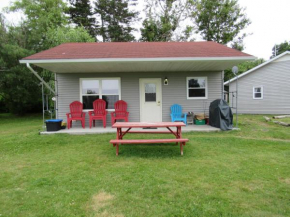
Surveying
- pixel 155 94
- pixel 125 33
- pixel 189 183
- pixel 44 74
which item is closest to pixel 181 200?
pixel 189 183

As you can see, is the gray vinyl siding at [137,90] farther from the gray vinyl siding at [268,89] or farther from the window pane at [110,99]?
the gray vinyl siding at [268,89]

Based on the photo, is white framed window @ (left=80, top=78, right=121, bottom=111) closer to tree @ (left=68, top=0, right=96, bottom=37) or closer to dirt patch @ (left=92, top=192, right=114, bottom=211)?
dirt patch @ (left=92, top=192, right=114, bottom=211)

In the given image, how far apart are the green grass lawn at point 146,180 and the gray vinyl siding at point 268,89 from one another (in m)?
8.84

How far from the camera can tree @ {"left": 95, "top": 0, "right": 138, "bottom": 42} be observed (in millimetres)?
19453

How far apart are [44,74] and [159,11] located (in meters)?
12.3

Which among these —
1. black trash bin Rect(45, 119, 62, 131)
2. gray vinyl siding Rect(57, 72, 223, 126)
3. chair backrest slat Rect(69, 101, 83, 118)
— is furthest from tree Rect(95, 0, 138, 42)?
black trash bin Rect(45, 119, 62, 131)

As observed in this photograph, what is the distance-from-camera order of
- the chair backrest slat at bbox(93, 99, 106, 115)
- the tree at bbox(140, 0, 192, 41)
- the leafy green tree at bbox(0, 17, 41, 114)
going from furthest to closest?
1. the tree at bbox(140, 0, 192, 41)
2. the leafy green tree at bbox(0, 17, 41, 114)
3. the chair backrest slat at bbox(93, 99, 106, 115)

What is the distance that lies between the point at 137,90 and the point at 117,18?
15.5m

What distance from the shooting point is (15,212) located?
191cm

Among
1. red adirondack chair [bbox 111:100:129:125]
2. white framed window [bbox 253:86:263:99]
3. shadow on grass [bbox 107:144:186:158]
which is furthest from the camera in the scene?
white framed window [bbox 253:86:263:99]

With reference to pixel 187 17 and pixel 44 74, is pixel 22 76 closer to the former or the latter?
pixel 44 74

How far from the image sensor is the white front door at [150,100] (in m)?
7.36

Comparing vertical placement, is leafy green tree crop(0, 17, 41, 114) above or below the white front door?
above

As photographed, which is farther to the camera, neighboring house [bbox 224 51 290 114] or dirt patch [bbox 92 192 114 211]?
neighboring house [bbox 224 51 290 114]
